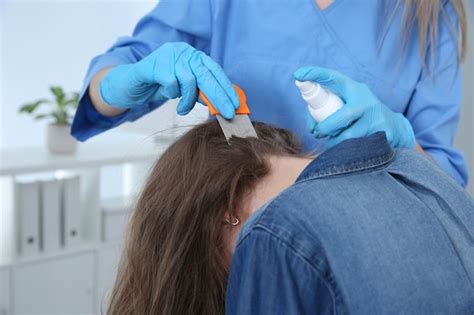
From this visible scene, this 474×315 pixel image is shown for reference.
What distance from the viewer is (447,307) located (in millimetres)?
597

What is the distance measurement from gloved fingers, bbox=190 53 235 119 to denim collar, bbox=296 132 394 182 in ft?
0.82

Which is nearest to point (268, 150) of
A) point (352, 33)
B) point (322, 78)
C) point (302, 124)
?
point (322, 78)

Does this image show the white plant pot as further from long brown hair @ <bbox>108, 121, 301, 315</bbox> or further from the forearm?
long brown hair @ <bbox>108, 121, 301, 315</bbox>

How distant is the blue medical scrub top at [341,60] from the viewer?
3.67 ft

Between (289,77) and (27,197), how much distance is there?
1.42m

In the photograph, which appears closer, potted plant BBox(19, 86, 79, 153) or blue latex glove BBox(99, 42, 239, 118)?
blue latex glove BBox(99, 42, 239, 118)

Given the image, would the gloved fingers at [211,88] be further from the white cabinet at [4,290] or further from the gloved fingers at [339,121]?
the white cabinet at [4,290]

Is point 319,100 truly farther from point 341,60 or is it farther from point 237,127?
point 341,60

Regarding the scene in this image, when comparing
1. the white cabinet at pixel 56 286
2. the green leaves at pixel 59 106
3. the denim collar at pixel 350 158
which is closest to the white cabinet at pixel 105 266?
the white cabinet at pixel 56 286

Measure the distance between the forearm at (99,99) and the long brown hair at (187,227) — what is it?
1.07ft

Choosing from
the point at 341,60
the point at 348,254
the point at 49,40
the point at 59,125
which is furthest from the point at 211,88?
the point at 49,40

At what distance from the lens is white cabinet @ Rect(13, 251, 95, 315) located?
227 cm

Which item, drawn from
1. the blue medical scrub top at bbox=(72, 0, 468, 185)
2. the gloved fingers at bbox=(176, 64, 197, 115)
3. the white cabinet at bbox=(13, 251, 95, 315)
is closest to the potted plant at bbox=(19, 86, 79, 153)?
the white cabinet at bbox=(13, 251, 95, 315)

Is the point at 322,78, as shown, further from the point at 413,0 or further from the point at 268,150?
the point at 413,0
